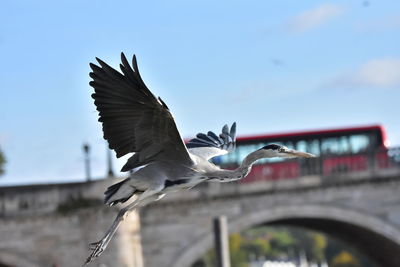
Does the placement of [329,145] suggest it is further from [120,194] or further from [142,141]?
[120,194]

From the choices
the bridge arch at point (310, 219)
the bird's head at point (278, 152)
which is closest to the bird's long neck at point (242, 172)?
the bird's head at point (278, 152)

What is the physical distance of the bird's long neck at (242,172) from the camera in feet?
52.3

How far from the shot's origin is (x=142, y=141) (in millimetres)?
16516

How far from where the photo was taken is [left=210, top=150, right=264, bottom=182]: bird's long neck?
15938 millimetres

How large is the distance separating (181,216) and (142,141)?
3532 centimetres

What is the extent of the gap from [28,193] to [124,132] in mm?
30609

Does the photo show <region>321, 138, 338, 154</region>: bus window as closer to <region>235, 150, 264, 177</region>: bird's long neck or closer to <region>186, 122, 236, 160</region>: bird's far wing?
<region>186, 122, 236, 160</region>: bird's far wing

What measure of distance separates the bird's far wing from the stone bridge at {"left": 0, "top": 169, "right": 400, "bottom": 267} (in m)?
25.3

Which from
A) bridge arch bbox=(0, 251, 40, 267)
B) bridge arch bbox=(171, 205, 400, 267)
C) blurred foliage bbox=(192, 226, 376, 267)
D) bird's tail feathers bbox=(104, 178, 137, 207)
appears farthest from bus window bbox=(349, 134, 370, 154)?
blurred foliage bbox=(192, 226, 376, 267)

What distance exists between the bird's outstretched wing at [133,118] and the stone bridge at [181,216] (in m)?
28.6

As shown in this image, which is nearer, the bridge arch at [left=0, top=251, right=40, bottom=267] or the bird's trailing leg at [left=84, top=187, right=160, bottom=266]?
the bird's trailing leg at [left=84, top=187, right=160, bottom=266]

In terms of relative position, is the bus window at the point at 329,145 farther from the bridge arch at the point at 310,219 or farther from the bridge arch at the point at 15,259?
the bridge arch at the point at 15,259

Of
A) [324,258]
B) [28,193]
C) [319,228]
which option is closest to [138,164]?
[28,193]

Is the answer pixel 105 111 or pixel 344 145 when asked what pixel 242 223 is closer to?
pixel 344 145
